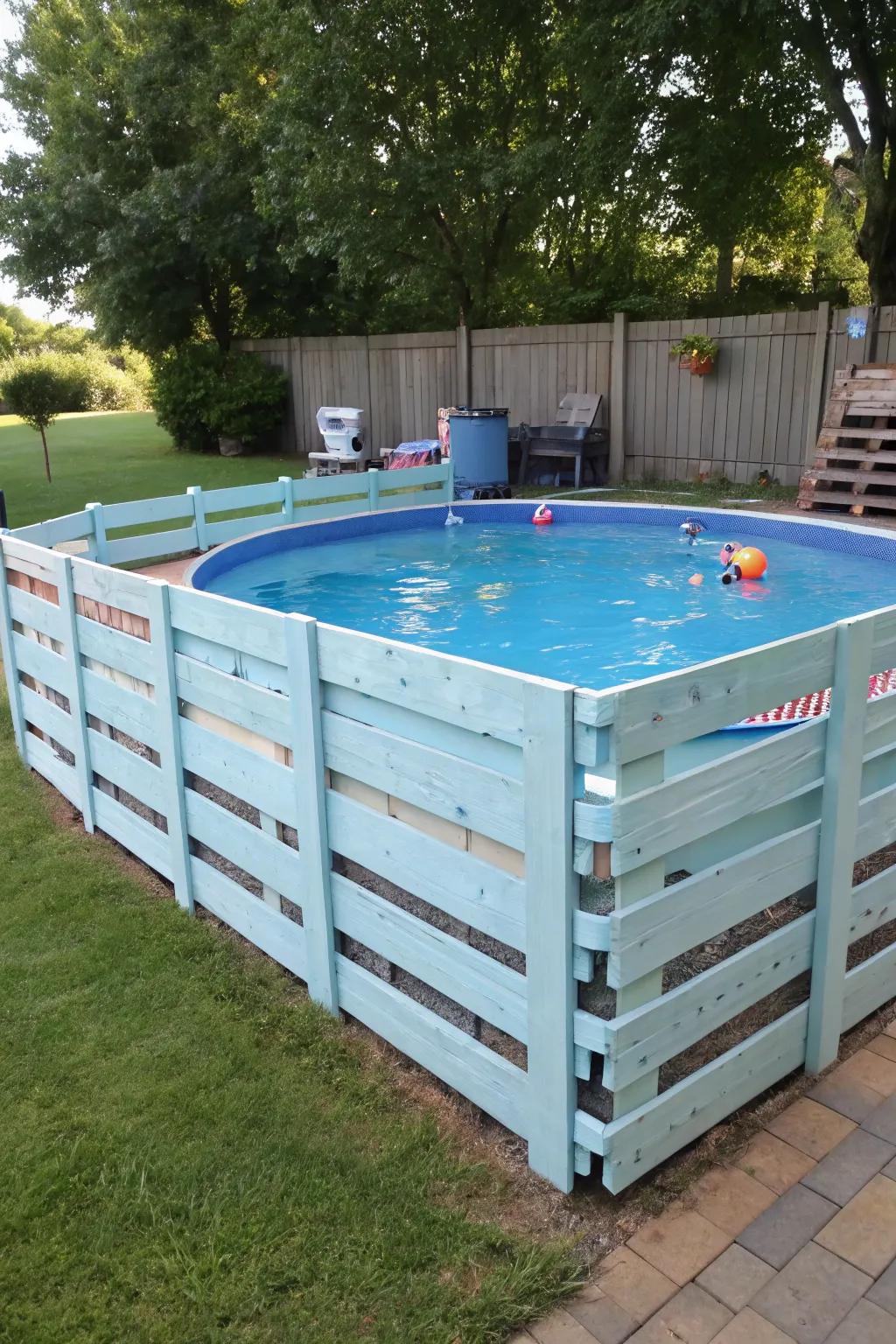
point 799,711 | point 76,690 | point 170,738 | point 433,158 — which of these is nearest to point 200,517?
point 76,690

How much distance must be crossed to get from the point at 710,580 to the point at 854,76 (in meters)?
8.10

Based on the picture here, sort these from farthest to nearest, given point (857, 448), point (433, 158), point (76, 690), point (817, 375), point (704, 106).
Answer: point (433, 158)
point (704, 106)
point (817, 375)
point (857, 448)
point (76, 690)

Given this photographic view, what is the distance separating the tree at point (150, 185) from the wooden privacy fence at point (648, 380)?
8.35ft

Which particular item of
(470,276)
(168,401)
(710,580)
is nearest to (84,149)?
(168,401)

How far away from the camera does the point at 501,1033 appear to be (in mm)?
2785

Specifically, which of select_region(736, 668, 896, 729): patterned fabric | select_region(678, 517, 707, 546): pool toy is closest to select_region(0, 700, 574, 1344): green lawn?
select_region(736, 668, 896, 729): patterned fabric

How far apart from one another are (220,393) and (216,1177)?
18.5 meters

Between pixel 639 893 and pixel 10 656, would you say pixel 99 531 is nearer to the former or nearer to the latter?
pixel 10 656

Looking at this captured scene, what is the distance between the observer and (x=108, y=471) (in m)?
18.8

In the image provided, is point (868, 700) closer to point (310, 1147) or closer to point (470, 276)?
point (310, 1147)

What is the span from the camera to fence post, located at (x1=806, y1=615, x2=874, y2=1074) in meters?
2.57

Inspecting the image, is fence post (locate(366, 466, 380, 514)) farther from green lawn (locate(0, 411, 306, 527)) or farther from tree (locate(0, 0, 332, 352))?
tree (locate(0, 0, 332, 352))

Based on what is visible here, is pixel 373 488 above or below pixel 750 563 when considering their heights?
above

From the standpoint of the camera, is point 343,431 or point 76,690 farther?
point 343,431
